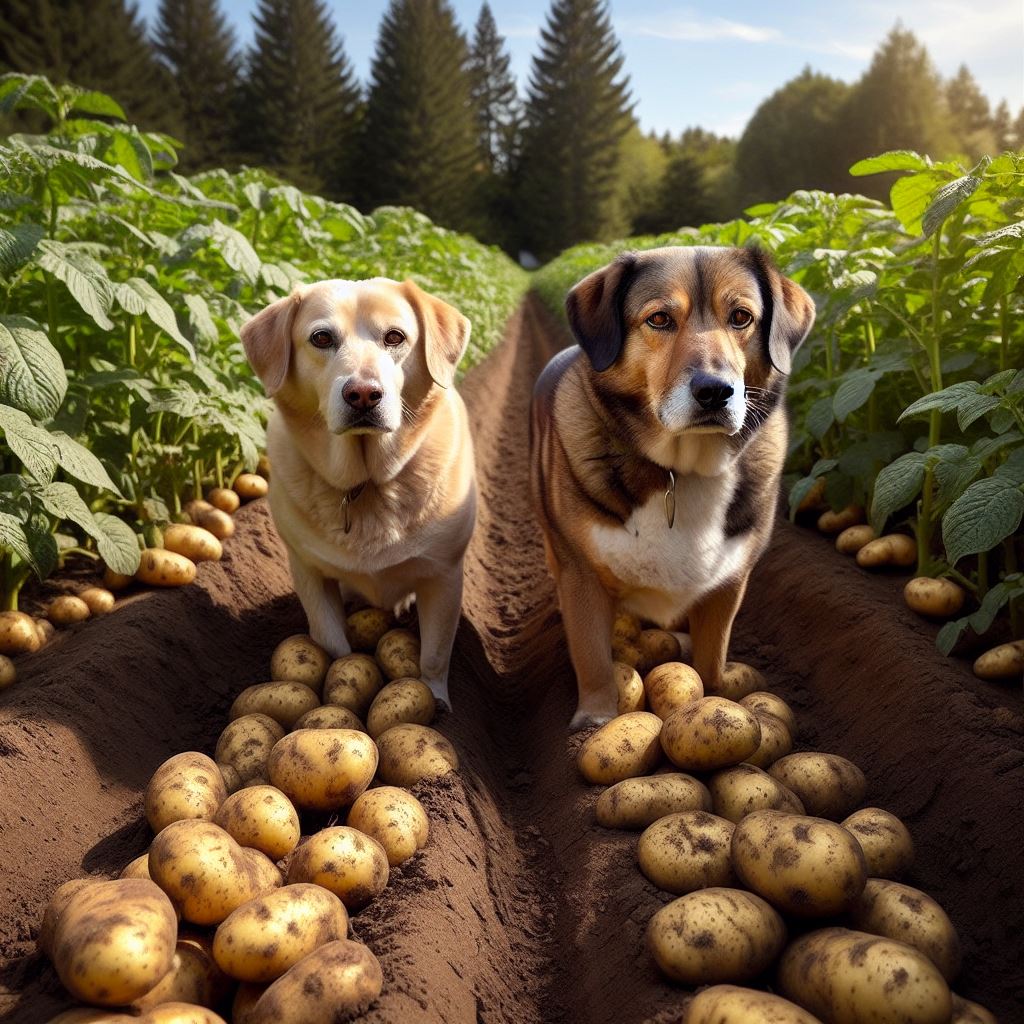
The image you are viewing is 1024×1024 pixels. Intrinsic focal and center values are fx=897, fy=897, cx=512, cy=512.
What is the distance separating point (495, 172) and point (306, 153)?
2598 cm

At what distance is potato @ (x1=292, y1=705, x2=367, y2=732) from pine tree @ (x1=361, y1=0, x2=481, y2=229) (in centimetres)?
5511

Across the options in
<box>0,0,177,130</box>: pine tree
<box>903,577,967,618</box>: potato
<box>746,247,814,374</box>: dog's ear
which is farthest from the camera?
<box>0,0,177,130</box>: pine tree

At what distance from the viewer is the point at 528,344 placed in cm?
1612

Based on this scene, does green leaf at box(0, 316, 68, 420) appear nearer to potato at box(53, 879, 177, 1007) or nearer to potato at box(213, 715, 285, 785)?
potato at box(213, 715, 285, 785)

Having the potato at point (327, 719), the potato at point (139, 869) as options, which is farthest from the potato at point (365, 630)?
the potato at point (139, 869)

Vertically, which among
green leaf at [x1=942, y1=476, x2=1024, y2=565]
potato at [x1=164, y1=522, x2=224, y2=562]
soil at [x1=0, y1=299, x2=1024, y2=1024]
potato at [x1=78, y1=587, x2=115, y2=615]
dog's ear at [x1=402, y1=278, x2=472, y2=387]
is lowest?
soil at [x1=0, y1=299, x2=1024, y2=1024]

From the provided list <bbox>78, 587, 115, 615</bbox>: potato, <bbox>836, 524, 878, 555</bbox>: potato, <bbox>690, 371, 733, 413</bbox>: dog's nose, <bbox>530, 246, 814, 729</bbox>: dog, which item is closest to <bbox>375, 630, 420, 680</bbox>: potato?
<bbox>530, 246, 814, 729</bbox>: dog

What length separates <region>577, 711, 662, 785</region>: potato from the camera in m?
2.77

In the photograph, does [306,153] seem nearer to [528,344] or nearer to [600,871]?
[528,344]

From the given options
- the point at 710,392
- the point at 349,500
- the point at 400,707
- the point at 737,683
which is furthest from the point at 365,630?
the point at 710,392

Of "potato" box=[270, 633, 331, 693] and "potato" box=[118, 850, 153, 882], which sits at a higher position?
"potato" box=[270, 633, 331, 693]

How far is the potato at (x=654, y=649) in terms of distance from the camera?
11.9 ft

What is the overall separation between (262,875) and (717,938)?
1.07 meters

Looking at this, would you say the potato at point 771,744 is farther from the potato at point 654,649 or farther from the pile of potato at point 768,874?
the potato at point 654,649
